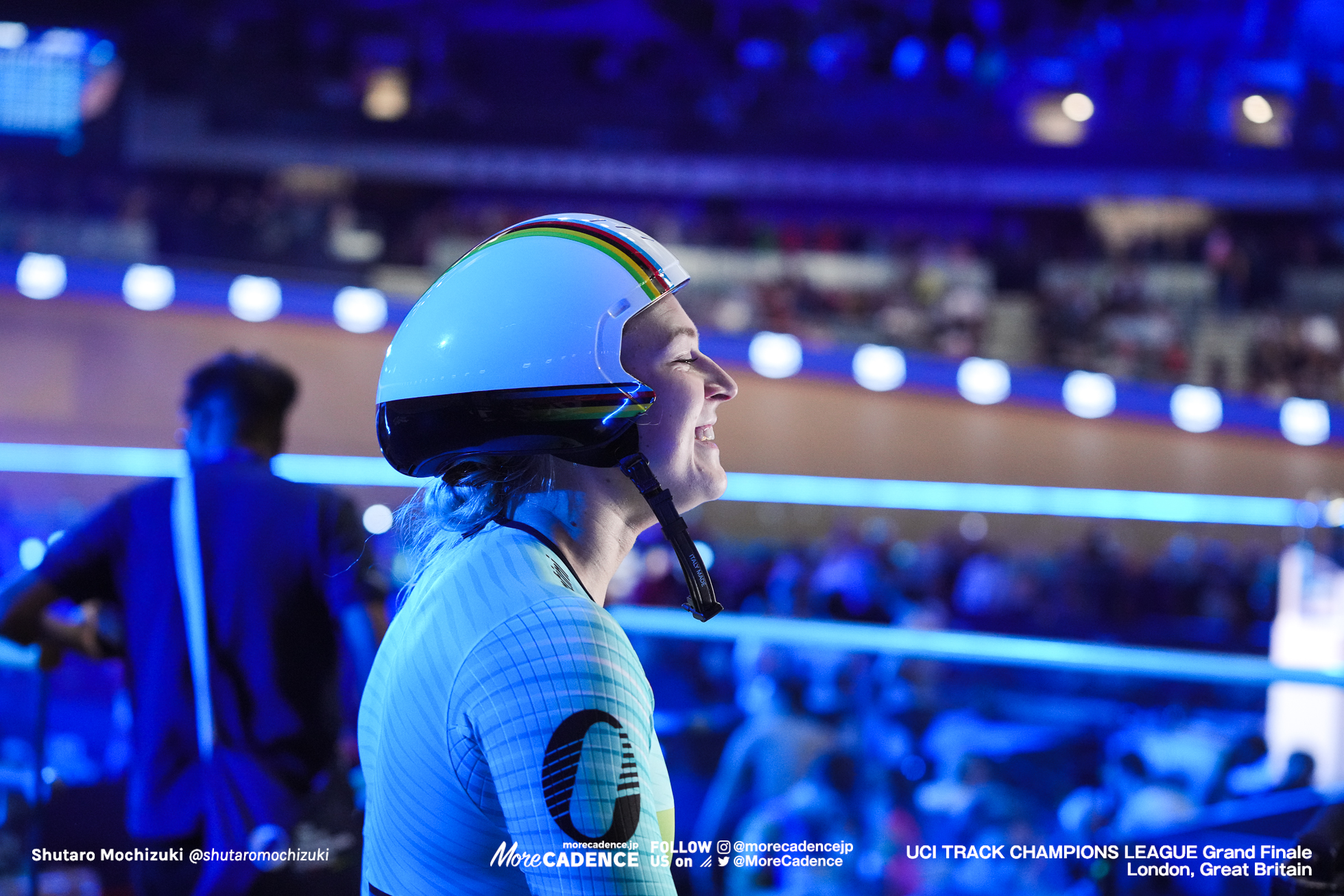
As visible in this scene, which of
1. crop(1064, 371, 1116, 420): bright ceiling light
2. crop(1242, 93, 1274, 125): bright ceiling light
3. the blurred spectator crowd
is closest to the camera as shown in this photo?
the blurred spectator crowd

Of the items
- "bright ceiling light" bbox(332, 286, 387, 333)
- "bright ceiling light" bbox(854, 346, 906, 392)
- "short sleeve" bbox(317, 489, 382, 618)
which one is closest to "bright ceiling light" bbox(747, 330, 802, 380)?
"bright ceiling light" bbox(854, 346, 906, 392)

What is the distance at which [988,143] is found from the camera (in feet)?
54.2

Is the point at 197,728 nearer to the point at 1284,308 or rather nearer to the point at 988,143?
the point at 1284,308

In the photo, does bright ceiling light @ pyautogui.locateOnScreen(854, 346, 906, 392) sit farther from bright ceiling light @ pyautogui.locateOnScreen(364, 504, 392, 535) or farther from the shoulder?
the shoulder

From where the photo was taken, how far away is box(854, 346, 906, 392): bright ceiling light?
11109 mm

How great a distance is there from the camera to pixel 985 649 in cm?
267

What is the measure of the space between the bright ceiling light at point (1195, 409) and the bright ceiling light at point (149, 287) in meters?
9.65

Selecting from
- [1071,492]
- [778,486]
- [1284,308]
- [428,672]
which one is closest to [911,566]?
[778,486]

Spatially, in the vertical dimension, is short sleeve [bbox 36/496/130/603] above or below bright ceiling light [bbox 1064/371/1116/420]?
below

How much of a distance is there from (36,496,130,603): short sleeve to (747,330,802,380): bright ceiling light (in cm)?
891

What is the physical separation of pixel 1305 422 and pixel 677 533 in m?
11.8

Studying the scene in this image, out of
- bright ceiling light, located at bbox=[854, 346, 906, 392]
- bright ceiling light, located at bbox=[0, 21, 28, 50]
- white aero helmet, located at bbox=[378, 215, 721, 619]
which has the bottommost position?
white aero helmet, located at bbox=[378, 215, 721, 619]

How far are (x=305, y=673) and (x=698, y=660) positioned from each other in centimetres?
156

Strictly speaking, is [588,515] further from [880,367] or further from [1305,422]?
[1305,422]
